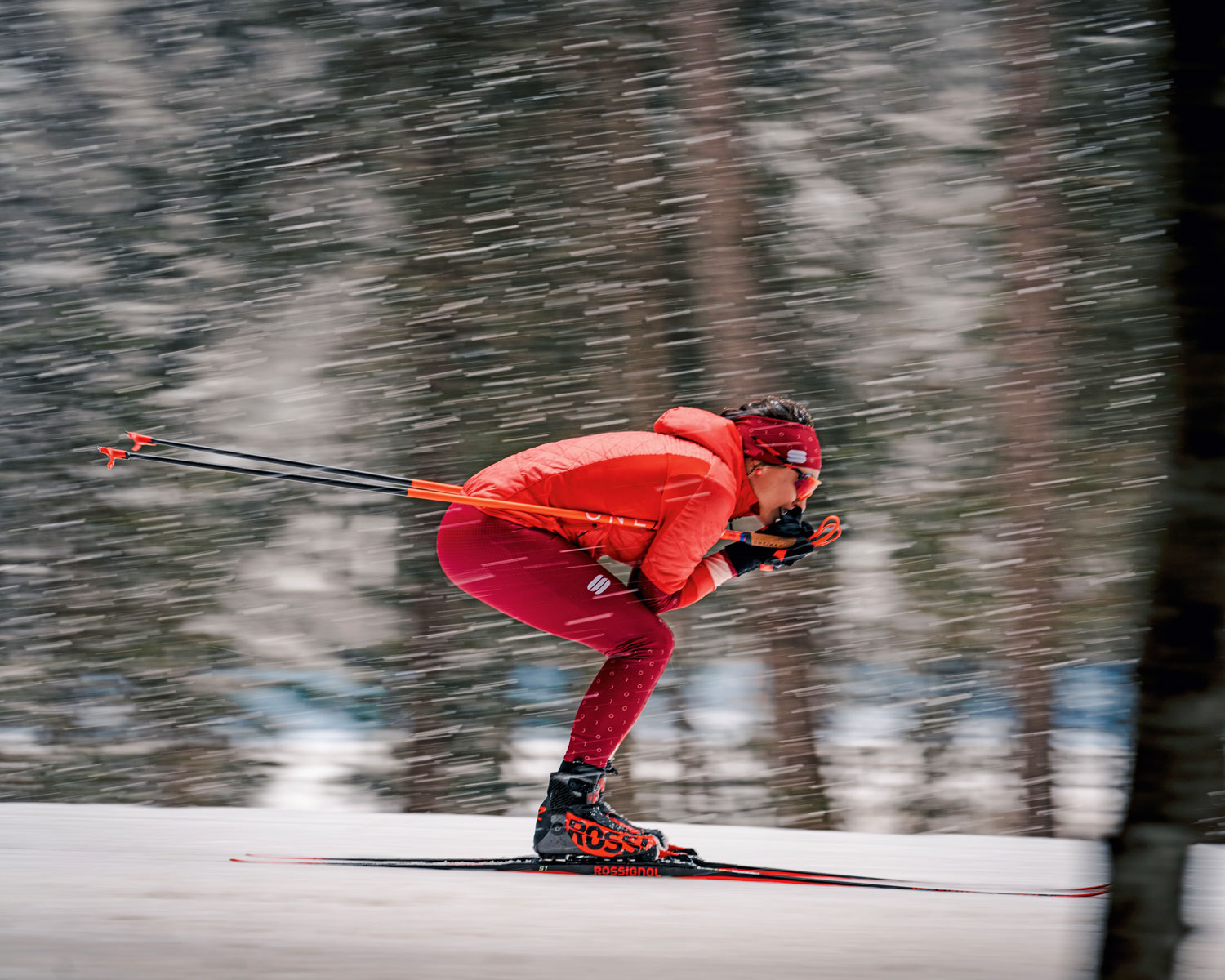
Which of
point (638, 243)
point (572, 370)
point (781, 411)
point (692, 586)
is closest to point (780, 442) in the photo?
point (781, 411)

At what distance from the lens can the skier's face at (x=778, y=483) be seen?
8.34 ft

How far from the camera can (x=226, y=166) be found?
463 centimetres

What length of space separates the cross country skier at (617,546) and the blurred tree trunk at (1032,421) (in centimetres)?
203

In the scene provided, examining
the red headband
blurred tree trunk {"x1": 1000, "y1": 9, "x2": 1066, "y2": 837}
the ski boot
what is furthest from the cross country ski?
blurred tree trunk {"x1": 1000, "y1": 9, "x2": 1066, "y2": 837}

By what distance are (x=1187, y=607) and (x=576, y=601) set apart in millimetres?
1501

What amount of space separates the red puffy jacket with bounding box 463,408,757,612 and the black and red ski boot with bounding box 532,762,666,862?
19.4 inches

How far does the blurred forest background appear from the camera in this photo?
4312 millimetres

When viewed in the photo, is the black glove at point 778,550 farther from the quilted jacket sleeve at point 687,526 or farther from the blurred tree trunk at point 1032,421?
the blurred tree trunk at point 1032,421

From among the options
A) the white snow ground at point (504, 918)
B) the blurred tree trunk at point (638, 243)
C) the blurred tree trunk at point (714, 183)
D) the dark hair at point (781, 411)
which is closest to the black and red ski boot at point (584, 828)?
the white snow ground at point (504, 918)

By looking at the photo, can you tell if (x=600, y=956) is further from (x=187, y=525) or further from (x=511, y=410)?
(x=187, y=525)

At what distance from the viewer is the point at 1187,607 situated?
1325mm

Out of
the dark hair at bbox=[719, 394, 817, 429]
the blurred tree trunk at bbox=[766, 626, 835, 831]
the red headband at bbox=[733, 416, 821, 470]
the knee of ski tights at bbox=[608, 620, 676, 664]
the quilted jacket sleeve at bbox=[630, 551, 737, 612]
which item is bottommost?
the blurred tree trunk at bbox=[766, 626, 835, 831]

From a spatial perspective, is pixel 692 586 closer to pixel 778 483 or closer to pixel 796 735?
pixel 778 483

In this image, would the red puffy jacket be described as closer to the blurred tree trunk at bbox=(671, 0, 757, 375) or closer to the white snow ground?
the white snow ground
